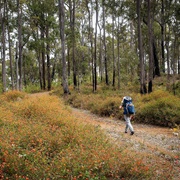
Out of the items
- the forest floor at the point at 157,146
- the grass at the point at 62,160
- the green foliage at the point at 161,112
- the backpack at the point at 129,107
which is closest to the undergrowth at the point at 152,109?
the green foliage at the point at 161,112

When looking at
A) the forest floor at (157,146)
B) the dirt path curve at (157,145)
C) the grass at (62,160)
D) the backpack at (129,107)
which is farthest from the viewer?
the backpack at (129,107)

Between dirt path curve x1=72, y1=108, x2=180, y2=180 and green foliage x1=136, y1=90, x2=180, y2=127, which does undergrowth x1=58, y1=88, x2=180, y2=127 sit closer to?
green foliage x1=136, y1=90, x2=180, y2=127

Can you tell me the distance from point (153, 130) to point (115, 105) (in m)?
3.46

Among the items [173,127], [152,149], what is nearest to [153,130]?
[173,127]

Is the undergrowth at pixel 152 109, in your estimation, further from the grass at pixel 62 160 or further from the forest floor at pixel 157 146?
the grass at pixel 62 160

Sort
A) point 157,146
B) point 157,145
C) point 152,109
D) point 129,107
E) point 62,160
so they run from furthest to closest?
point 152,109 < point 129,107 < point 157,145 < point 157,146 < point 62,160

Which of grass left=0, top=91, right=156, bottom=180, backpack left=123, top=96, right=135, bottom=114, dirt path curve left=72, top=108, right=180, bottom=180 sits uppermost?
backpack left=123, top=96, right=135, bottom=114

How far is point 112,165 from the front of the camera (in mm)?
4441

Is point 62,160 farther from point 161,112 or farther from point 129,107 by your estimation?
point 161,112

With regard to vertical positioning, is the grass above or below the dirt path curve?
above

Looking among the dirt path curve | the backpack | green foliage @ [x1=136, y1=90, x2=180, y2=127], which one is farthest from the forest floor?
the backpack

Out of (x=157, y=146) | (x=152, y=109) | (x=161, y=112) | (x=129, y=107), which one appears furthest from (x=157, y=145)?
(x=152, y=109)

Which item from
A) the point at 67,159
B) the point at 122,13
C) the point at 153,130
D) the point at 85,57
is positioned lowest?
the point at 153,130

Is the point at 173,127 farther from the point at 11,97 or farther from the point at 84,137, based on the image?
the point at 11,97
